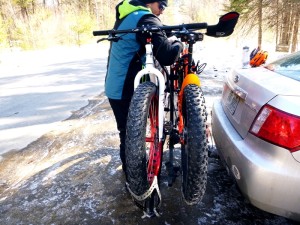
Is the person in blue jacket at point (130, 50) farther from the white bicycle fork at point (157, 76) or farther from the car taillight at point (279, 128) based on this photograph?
the car taillight at point (279, 128)

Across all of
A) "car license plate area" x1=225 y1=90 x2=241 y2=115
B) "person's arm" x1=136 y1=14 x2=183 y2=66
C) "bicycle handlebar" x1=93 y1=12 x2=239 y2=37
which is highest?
"bicycle handlebar" x1=93 y1=12 x2=239 y2=37

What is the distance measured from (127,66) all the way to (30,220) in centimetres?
158

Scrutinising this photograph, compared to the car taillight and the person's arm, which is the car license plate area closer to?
the car taillight

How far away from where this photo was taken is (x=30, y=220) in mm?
2340

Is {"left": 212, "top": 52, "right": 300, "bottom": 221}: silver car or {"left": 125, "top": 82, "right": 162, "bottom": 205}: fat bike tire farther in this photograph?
{"left": 125, "top": 82, "right": 162, "bottom": 205}: fat bike tire

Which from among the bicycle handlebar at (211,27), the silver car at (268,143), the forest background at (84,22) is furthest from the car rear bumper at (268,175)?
the forest background at (84,22)

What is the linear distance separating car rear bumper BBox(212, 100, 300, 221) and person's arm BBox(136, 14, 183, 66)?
2.71 feet

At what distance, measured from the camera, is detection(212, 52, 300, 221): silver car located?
1667 millimetres

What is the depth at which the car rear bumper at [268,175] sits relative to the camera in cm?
166

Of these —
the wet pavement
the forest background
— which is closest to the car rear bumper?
the wet pavement

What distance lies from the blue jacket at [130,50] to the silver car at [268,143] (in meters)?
0.70

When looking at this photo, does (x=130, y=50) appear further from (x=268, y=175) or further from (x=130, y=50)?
(x=268, y=175)

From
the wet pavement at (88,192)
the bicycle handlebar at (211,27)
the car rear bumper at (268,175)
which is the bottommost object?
the wet pavement at (88,192)

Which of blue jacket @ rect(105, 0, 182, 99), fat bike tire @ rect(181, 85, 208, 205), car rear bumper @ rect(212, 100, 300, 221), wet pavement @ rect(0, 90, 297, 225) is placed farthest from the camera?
wet pavement @ rect(0, 90, 297, 225)
